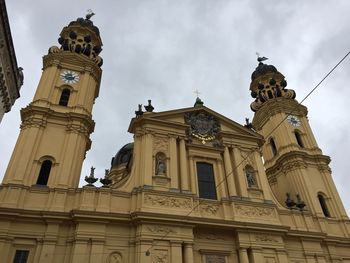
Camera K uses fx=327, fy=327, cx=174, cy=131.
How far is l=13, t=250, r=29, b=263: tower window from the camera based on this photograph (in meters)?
13.6

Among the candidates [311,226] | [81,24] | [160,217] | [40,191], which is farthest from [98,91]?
[311,226]

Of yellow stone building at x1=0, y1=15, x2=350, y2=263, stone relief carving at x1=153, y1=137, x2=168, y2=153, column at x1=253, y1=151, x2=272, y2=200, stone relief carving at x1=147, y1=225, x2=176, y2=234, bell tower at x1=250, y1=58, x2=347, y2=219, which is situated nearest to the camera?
yellow stone building at x1=0, y1=15, x2=350, y2=263

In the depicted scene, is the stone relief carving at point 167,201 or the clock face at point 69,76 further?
the clock face at point 69,76

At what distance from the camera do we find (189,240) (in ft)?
50.8

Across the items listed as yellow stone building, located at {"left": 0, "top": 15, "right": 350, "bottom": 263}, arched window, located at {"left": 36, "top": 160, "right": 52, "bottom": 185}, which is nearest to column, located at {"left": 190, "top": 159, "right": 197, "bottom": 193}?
yellow stone building, located at {"left": 0, "top": 15, "right": 350, "bottom": 263}

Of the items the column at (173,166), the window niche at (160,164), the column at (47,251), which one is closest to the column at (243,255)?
the column at (173,166)

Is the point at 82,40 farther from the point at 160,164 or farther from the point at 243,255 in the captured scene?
the point at 243,255

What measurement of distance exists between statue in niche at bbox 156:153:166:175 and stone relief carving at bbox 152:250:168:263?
431 cm

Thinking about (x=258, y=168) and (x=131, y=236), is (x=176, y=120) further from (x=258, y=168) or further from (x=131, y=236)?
(x=131, y=236)

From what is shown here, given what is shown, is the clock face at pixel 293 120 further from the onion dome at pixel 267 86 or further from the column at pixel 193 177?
the column at pixel 193 177

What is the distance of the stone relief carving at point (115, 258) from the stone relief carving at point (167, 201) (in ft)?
8.93

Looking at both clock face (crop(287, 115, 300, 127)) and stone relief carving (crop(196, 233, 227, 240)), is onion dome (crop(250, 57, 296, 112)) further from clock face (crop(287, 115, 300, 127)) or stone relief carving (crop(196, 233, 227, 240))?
stone relief carving (crop(196, 233, 227, 240))

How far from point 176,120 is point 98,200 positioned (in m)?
7.24

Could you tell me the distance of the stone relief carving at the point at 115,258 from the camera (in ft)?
47.4
